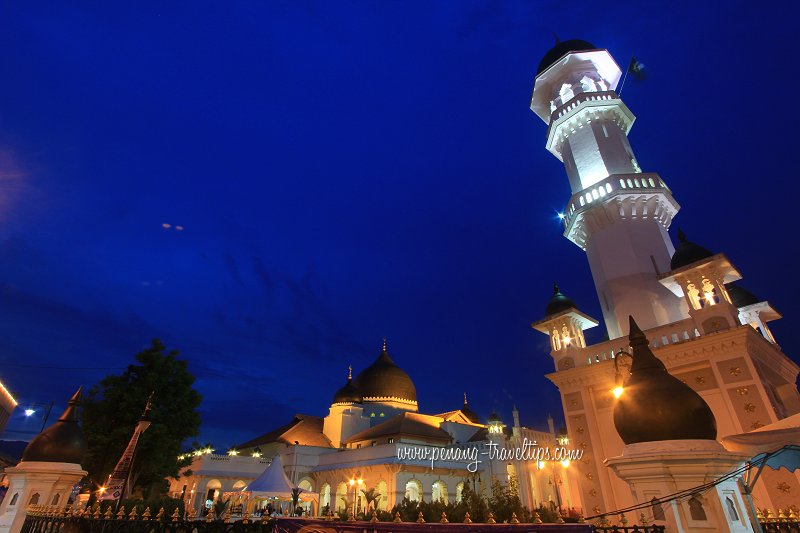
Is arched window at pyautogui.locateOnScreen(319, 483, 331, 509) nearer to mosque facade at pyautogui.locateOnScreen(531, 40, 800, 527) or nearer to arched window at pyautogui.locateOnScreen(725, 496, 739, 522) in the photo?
mosque facade at pyautogui.locateOnScreen(531, 40, 800, 527)

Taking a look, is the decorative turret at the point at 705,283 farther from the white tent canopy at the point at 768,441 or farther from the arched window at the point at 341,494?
the arched window at the point at 341,494

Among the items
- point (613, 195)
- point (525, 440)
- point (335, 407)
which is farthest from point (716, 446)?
point (335, 407)

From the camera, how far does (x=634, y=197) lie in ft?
68.0

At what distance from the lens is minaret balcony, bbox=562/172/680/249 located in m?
20.7

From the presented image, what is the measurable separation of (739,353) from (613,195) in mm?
9294

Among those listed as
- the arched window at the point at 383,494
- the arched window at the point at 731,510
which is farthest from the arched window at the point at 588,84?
the arched window at the point at 383,494

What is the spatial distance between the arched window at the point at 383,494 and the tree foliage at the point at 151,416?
13.0 m

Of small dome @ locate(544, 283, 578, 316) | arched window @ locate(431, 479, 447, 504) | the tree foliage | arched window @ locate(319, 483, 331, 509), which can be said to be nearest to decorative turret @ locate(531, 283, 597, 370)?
small dome @ locate(544, 283, 578, 316)

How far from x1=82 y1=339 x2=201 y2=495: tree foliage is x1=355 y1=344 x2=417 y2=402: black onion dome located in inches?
793

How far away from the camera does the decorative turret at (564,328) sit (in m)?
19.6

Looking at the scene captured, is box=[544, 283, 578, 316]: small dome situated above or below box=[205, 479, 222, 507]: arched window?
above

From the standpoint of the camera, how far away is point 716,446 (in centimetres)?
526

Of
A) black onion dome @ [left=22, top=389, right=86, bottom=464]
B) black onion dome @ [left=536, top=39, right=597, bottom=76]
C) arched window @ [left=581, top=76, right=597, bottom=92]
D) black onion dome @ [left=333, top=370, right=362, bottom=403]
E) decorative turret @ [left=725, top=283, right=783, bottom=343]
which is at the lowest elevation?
black onion dome @ [left=22, top=389, right=86, bottom=464]

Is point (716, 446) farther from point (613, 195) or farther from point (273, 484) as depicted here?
point (273, 484)
